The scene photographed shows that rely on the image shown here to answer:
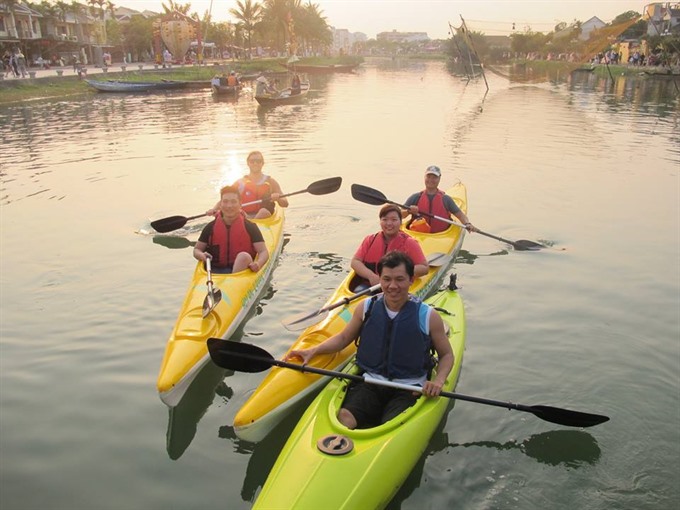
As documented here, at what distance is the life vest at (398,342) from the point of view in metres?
4.23

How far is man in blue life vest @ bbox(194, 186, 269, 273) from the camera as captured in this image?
692 cm

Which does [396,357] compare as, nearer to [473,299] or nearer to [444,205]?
[473,299]

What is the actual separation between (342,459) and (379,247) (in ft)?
10.1

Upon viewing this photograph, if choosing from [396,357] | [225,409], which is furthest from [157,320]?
[396,357]

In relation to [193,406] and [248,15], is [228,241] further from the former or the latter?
[248,15]

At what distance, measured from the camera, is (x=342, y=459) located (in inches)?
146

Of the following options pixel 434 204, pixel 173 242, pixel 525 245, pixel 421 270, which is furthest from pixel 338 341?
pixel 173 242

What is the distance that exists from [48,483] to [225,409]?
62.4 inches

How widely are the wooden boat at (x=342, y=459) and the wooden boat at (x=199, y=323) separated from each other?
4.96 ft

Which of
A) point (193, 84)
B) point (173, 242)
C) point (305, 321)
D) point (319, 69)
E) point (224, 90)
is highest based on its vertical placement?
point (319, 69)

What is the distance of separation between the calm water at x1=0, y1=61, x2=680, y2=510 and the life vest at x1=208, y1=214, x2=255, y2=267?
0.87m

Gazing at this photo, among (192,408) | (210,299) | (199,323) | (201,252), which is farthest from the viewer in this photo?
(201,252)

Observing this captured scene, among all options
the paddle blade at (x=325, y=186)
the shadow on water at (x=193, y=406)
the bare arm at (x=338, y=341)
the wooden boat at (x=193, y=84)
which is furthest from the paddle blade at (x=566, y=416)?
the wooden boat at (x=193, y=84)

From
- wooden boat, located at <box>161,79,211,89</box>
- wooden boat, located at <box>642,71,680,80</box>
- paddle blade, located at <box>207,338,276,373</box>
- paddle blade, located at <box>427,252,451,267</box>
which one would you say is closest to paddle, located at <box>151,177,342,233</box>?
paddle blade, located at <box>427,252,451,267</box>
